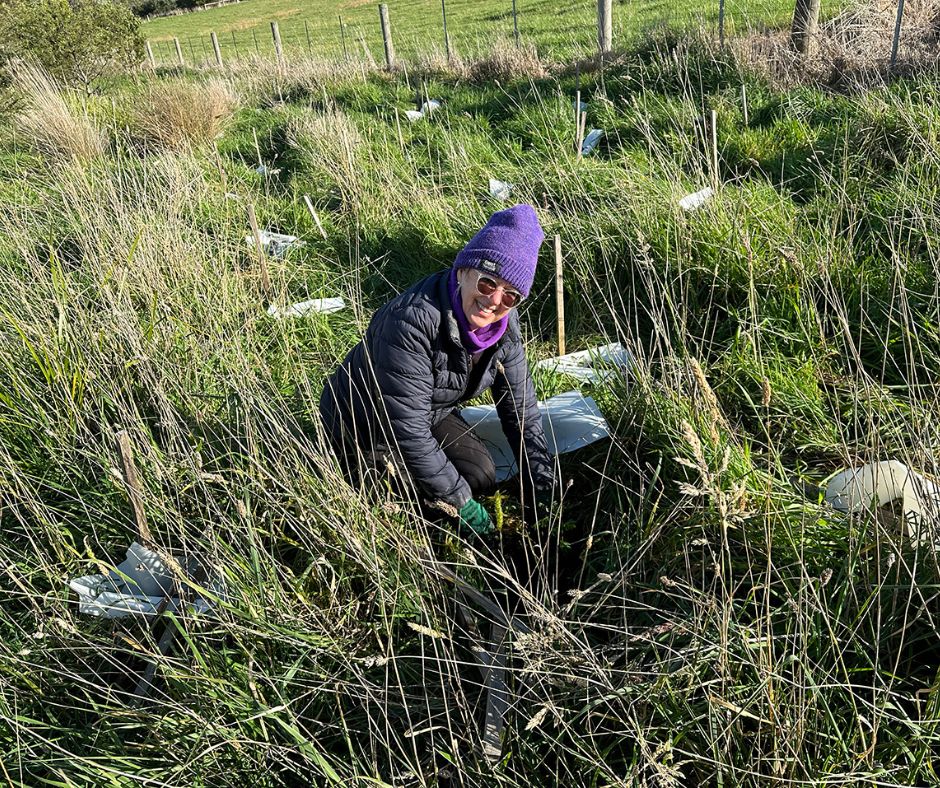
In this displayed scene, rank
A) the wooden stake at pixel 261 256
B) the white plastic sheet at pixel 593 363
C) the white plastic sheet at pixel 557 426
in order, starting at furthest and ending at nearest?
the wooden stake at pixel 261 256, the white plastic sheet at pixel 593 363, the white plastic sheet at pixel 557 426

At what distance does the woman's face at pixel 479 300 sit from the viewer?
2002 mm

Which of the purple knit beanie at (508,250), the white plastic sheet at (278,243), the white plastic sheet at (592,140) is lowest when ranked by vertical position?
the white plastic sheet at (278,243)

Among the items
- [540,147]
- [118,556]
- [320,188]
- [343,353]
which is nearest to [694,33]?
[540,147]

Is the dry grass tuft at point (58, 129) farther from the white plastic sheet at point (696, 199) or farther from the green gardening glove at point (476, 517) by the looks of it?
the green gardening glove at point (476, 517)

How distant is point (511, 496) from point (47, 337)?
1.83 m

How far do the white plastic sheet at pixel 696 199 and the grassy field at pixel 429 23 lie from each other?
3.75 meters

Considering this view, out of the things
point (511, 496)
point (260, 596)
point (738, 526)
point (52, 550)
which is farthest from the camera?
point (511, 496)

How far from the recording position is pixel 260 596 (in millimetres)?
1646

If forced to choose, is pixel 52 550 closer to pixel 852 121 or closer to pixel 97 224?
pixel 97 224

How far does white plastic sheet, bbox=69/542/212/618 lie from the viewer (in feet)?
5.88

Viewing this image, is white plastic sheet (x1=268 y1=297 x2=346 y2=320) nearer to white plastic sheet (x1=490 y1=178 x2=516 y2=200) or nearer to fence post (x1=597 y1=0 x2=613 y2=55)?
white plastic sheet (x1=490 y1=178 x2=516 y2=200)

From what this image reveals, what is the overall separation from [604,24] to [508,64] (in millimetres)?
1140

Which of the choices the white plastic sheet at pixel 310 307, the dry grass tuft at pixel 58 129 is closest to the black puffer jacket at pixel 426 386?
the white plastic sheet at pixel 310 307

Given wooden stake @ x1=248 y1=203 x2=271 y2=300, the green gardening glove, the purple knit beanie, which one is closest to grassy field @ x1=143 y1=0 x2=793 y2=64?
wooden stake @ x1=248 y1=203 x2=271 y2=300
